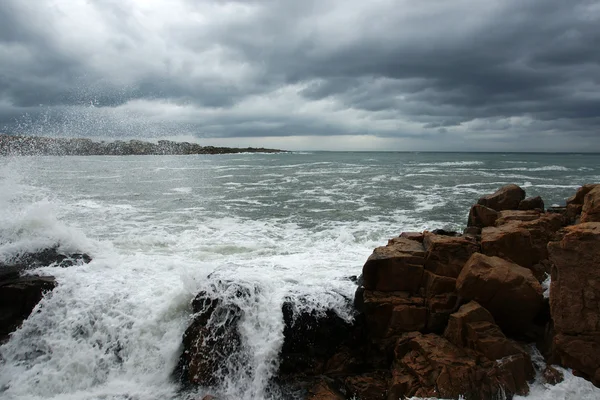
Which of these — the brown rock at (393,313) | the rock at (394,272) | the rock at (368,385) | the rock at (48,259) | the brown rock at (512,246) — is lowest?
the rock at (368,385)

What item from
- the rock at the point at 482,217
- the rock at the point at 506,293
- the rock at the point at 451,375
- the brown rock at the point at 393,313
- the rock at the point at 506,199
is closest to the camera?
the rock at the point at 451,375

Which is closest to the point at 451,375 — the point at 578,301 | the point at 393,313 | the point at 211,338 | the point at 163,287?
the point at 393,313

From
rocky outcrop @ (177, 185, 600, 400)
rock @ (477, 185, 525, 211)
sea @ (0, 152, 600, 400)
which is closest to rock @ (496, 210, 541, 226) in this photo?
rocky outcrop @ (177, 185, 600, 400)

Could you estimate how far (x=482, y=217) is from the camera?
11.9 meters

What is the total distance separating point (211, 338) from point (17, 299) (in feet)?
14.9

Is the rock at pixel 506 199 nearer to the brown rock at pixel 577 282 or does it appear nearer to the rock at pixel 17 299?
the brown rock at pixel 577 282

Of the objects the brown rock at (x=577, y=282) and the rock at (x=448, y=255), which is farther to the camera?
the rock at (x=448, y=255)

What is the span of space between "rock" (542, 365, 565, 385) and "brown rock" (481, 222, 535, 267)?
2.57 metres

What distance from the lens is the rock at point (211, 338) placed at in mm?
7508

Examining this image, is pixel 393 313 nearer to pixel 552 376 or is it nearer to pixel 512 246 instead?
pixel 552 376

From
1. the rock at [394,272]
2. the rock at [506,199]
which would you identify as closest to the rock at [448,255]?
the rock at [394,272]

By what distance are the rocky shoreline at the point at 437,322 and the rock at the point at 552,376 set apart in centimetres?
2

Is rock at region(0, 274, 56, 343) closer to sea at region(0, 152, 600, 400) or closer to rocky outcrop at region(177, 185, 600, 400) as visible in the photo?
sea at region(0, 152, 600, 400)

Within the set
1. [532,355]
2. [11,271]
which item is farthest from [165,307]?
[532,355]
